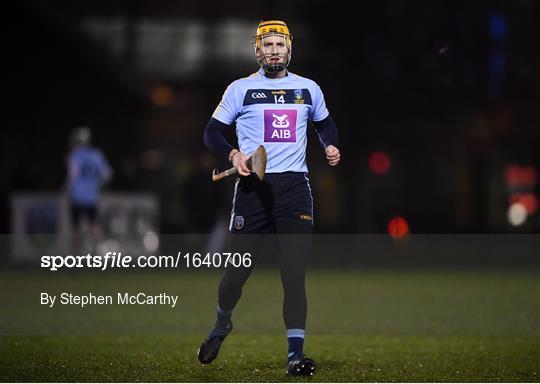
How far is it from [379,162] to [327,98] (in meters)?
6.03

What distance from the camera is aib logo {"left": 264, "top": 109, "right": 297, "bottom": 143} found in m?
8.16

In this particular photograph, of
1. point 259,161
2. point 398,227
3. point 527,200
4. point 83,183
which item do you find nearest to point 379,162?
point 398,227

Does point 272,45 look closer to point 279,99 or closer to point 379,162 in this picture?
point 279,99

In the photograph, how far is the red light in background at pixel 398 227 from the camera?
3209cm

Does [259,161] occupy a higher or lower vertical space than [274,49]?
lower

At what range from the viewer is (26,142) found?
27.9 metres

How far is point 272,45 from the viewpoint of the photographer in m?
8.16

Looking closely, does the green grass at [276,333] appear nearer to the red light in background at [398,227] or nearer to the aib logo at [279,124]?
the aib logo at [279,124]

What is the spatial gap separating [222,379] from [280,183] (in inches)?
54.5

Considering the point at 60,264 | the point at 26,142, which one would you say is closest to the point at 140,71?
the point at 26,142

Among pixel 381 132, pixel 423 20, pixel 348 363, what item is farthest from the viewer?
pixel 381 132

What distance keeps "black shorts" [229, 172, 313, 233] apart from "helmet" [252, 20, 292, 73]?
74cm

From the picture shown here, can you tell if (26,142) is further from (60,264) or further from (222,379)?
(222,379)

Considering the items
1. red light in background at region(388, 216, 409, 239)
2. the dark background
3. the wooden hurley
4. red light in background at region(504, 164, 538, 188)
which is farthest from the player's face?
Answer: red light in background at region(504, 164, 538, 188)
